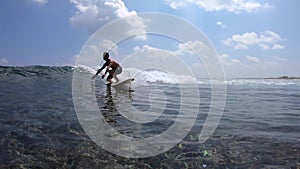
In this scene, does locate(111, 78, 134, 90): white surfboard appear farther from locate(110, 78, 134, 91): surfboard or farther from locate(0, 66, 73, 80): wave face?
locate(0, 66, 73, 80): wave face

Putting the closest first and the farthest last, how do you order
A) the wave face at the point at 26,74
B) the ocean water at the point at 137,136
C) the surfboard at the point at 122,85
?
the ocean water at the point at 137,136 < the surfboard at the point at 122,85 < the wave face at the point at 26,74

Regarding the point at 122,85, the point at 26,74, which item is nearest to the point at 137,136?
the point at 122,85

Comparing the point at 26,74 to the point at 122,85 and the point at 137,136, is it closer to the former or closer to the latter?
the point at 122,85

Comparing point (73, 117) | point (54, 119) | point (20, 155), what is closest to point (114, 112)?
point (73, 117)

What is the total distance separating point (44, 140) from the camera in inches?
213

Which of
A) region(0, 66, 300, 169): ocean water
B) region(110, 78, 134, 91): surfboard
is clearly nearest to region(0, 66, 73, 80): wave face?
region(110, 78, 134, 91): surfboard

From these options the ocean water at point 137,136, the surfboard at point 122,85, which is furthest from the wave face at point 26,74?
the ocean water at point 137,136

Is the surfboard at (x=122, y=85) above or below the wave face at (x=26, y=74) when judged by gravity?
below

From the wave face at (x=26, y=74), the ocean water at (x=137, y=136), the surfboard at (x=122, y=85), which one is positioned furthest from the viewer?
the wave face at (x=26, y=74)

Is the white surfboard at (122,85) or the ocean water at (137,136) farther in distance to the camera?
the white surfboard at (122,85)

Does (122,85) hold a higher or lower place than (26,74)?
lower

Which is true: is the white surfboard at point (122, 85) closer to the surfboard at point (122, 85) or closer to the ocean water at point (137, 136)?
the surfboard at point (122, 85)

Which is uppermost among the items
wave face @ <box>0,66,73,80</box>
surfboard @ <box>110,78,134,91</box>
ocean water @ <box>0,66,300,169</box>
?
wave face @ <box>0,66,73,80</box>

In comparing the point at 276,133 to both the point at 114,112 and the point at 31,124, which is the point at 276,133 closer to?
the point at 114,112
